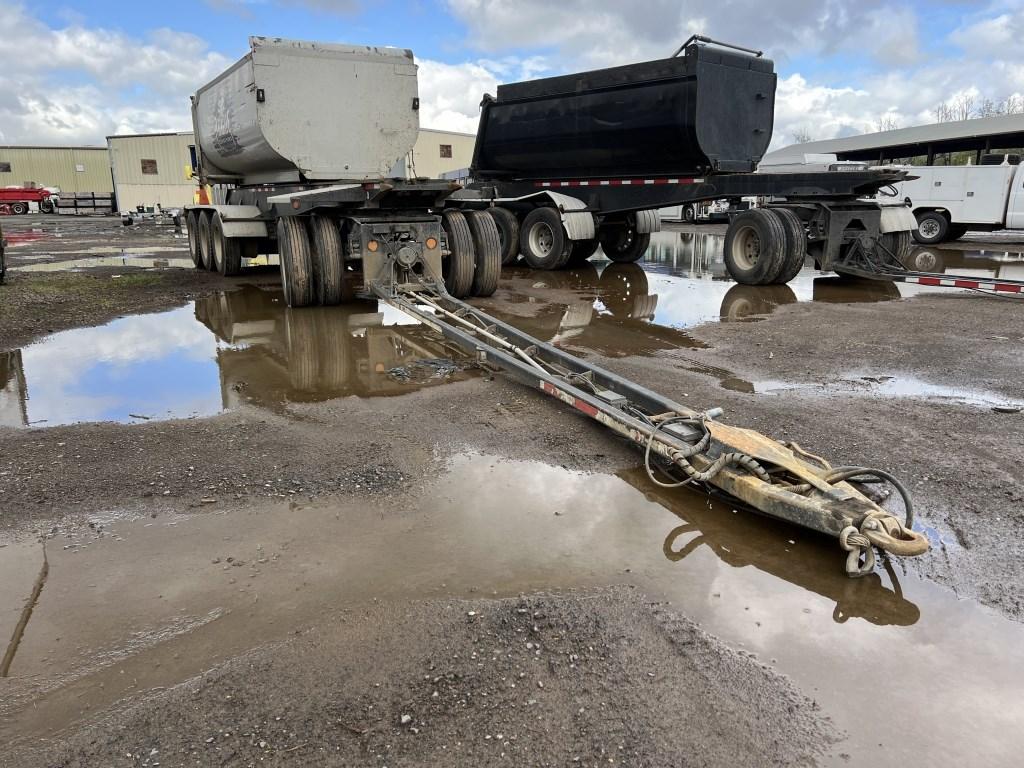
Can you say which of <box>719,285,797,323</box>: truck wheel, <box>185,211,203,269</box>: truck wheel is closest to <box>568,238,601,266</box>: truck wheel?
<box>719,285,797,323</box>: truck wheel

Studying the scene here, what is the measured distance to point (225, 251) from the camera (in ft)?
41.9

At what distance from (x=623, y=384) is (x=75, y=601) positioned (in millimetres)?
3476

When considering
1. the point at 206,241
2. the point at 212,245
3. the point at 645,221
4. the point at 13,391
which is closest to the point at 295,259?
the point at 13,391

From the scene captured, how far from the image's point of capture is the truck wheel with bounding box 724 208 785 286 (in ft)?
38.0

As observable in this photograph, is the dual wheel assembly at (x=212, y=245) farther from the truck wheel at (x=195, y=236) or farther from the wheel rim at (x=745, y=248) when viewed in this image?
the wheel rim at (x=745, y=248)

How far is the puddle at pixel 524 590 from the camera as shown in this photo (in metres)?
2.50

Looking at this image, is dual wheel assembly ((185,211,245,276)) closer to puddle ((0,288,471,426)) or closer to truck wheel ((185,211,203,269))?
truck wheel ((185,211,203,269))

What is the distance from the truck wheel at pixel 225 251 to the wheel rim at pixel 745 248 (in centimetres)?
863

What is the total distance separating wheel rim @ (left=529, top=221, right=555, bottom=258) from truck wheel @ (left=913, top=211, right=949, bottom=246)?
11.5 meters

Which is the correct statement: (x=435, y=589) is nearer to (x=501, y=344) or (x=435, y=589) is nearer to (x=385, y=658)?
(x=385, y=658)

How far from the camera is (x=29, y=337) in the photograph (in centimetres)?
816

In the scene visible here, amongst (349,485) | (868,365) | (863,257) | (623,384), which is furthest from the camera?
(863,257)

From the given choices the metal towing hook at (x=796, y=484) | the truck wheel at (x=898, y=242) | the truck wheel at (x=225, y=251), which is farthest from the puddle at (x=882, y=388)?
the truck wheel at (x=225, y=251)

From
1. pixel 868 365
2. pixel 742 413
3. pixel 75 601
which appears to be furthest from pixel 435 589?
pixel 868 365
